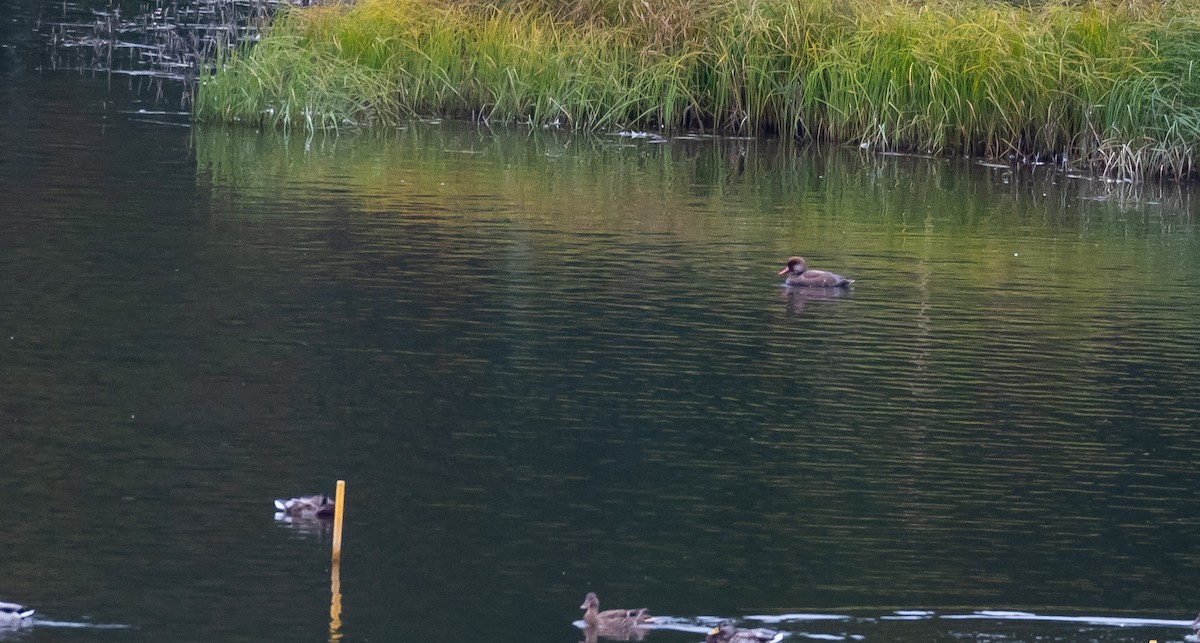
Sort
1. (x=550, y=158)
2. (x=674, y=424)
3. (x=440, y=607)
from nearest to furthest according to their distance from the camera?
(x=440, y=607)
(x=674, y=424)
(x=550, y=158)

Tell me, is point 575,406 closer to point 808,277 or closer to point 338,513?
point 338,513

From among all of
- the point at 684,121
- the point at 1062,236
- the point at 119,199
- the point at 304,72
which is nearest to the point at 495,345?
the point at 119,199

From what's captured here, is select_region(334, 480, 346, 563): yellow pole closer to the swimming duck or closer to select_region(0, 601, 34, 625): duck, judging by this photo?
the swimming duck

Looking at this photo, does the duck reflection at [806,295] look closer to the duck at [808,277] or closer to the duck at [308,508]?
the duck at [808,277]

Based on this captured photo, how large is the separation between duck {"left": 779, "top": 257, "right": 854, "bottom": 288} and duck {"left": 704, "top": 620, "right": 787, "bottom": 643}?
9.41m

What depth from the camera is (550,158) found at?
1037 inches

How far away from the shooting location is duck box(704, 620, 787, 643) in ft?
28.6

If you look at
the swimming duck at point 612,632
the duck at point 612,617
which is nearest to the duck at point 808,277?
the duck at point 612,617

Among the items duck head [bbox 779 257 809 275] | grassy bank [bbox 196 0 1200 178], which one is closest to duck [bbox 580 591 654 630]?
duck head [bbox 779 257 809 275]

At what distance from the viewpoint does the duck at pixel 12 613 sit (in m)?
8.70

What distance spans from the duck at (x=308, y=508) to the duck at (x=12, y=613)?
203 centimetres

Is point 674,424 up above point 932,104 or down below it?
below

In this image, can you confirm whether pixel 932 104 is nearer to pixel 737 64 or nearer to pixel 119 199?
pixel 737 64

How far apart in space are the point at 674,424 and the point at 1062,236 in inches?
408
